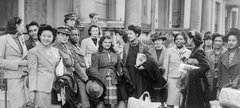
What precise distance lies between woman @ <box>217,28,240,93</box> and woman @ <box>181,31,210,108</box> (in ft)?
1.12

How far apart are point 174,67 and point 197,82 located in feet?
3.10

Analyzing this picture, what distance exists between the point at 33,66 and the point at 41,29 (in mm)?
629

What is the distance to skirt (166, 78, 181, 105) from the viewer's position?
8.23 m

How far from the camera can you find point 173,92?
8.25 metres

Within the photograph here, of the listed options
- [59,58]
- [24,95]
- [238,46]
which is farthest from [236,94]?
[24,95]

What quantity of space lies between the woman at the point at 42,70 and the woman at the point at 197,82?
8.89 ft

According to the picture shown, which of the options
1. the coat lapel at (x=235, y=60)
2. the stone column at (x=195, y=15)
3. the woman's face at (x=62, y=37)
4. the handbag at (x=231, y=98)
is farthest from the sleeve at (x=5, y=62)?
the stone column at (x=195, y=15)

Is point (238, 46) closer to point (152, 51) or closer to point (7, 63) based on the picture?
point (152, 51)

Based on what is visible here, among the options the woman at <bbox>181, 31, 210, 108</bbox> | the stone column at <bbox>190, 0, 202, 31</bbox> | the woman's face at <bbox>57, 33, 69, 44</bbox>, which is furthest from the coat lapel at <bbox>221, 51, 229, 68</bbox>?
the stone column at <bbox>190, 0, 202, 31</bbox>

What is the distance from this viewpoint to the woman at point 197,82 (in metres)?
7.34

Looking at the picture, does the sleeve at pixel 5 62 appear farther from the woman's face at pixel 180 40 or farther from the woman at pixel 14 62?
the woman's face at pixel 180 40

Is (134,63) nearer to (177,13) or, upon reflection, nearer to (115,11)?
(115,11)

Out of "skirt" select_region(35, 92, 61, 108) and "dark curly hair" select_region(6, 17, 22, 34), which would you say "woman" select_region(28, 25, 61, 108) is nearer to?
"skirt" select_region(35, 92, 61, 108)

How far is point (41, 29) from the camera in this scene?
6.13 metres
